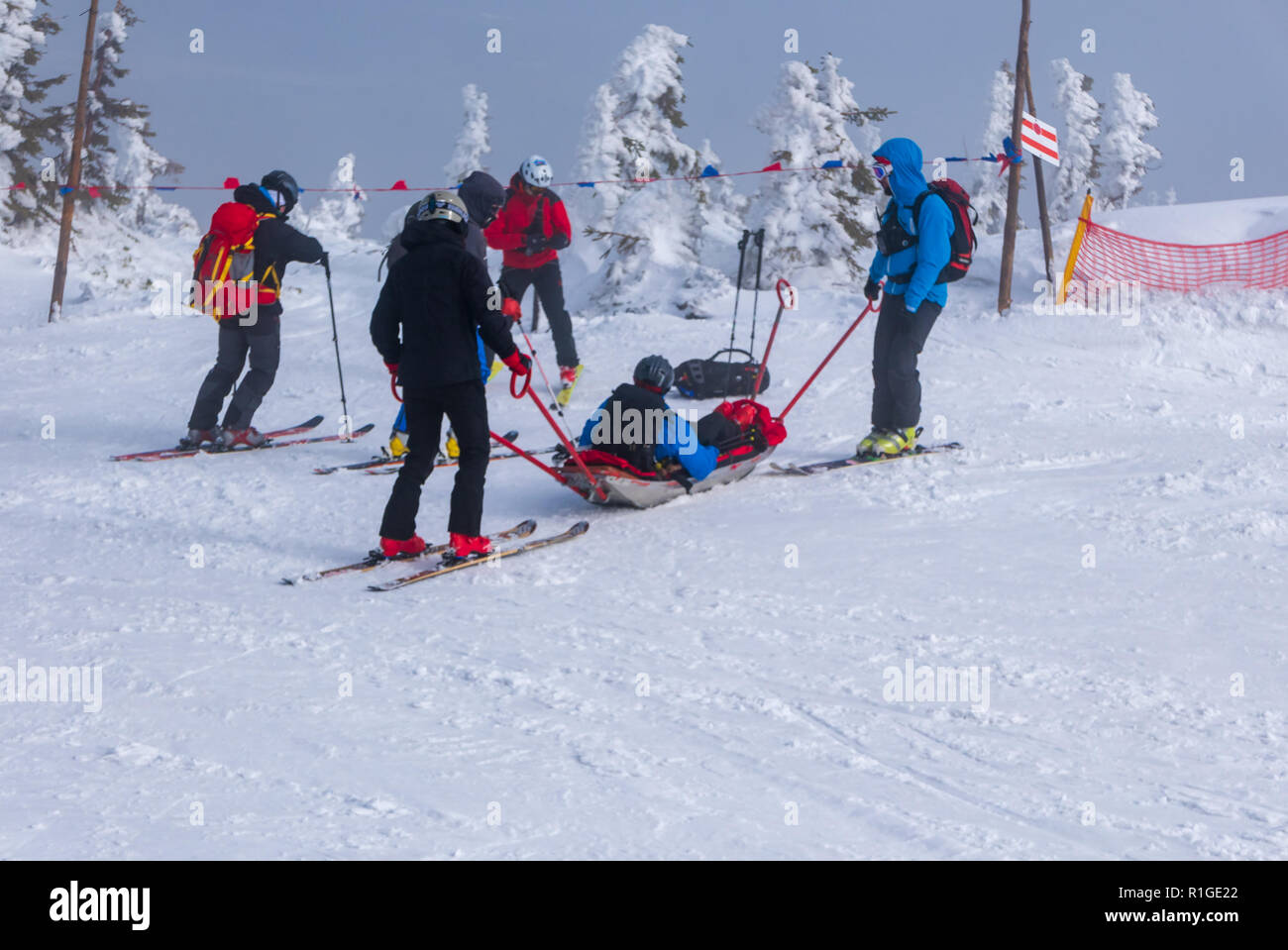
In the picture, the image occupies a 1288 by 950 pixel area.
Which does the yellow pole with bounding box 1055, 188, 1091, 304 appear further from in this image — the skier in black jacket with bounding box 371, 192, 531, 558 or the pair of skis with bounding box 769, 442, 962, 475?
the skier in black jacket with bounding box 371, 192, 531, 558

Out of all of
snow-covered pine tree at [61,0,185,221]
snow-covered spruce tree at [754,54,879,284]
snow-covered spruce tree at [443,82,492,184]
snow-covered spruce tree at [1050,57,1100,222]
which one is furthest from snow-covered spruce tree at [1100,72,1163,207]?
snow-covered pine tree at [61,0,185,221]

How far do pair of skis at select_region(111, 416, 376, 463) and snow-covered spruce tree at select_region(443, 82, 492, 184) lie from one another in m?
34.6

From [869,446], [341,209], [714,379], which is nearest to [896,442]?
[869,446]

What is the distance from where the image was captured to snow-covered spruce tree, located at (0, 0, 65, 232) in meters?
28.2

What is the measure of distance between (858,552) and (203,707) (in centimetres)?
342

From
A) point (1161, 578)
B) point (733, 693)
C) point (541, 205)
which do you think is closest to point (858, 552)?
point (1161, 578)

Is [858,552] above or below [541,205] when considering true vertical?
below

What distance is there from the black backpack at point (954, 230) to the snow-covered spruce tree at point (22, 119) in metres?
27.1

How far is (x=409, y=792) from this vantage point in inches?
130

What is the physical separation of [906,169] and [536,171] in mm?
3847

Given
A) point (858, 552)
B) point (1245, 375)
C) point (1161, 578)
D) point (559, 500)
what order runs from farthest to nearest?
point (1245, 375), point (559, 500), point (858, 552), point (1161, 578)
